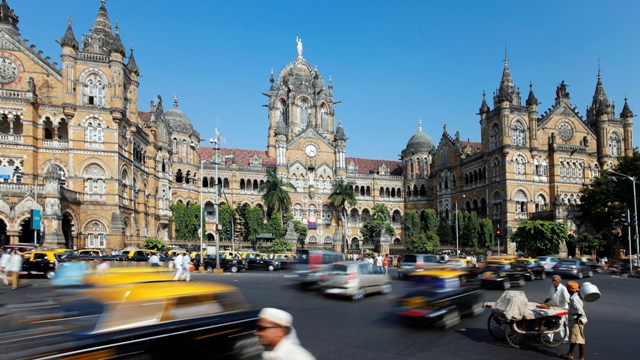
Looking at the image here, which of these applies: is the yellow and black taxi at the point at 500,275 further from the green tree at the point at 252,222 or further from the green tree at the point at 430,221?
the green tree at the point at 430,221

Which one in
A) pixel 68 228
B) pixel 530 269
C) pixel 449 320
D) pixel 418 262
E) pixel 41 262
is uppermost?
pixel 68 228

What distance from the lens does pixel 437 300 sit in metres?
13.0

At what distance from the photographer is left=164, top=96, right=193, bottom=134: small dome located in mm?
67438

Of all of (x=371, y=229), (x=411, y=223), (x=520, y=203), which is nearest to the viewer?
(x=520, y=203)

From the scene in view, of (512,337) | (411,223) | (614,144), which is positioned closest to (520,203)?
(411,223)

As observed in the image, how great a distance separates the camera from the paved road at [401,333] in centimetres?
1055

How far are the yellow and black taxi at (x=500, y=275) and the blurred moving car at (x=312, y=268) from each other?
7.06 m

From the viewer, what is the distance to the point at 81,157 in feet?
143

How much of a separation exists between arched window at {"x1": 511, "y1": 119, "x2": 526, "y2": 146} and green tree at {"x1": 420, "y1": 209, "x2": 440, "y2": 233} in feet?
50.6

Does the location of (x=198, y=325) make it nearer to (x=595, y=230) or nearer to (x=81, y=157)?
(x=81, y=157)

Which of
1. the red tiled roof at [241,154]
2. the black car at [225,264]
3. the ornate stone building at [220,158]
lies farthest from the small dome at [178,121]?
the black car at [225,264]

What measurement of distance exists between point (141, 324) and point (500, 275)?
61.8ft

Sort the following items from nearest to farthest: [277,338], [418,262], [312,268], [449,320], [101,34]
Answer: [277,338] → [449,320] → [312,268] → [418,262] → [101,34]

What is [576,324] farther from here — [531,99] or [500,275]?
Answer: [531,99]
